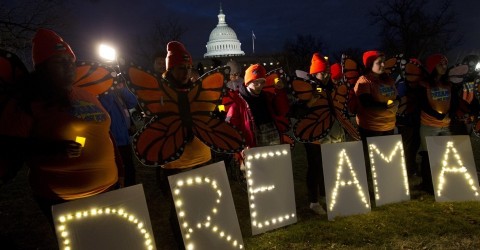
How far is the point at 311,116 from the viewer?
451 centimetres

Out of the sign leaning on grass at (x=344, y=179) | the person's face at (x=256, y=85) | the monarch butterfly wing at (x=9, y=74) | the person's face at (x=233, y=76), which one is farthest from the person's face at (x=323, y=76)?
the monarch butterfly wing at (x=9, y=74)

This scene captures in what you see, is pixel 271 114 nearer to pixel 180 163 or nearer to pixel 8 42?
pixel 180 163

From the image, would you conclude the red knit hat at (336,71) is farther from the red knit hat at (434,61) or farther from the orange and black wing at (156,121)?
the orange and black wing at (156,121)

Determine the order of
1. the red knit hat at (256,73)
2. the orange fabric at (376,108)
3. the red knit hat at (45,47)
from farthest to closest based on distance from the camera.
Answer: the orange fabric at (376,108) → the red knit hat at (256,73) → the red knit hat at (45,47)

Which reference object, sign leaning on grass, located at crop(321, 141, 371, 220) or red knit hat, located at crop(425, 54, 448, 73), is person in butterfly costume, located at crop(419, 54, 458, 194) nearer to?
red knit hat, located at crop(425, 54, 448, 73)

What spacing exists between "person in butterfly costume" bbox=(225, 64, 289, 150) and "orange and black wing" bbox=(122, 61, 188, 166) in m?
1.21

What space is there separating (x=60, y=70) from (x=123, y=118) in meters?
2.24

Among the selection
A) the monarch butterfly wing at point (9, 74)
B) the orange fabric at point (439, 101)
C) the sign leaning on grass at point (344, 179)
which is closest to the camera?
the monarch butterfly wing at point (9, 74)

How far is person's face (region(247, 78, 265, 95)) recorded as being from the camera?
455cm

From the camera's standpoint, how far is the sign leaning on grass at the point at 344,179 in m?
4.38

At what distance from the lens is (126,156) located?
503 centimetres

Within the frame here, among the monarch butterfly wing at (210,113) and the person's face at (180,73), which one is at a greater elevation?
the person's face at (180,73)

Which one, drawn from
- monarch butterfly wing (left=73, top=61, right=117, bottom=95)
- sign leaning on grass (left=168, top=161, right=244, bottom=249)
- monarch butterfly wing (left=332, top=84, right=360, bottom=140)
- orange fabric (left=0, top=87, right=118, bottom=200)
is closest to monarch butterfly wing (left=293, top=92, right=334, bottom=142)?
monarch butterfly wing (left=332, top=84, right=360, bottom=140)

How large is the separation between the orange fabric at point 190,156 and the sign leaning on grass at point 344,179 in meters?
1.58
